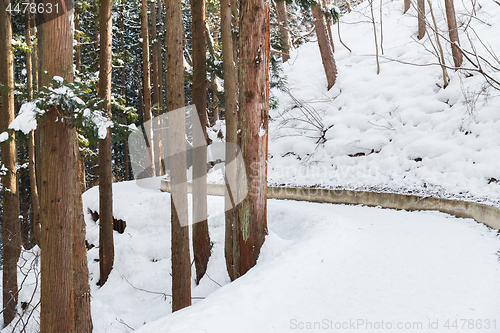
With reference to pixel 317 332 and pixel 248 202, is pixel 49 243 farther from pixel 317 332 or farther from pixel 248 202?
pixel 317 332

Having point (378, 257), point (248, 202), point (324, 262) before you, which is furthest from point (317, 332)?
point (248, 202)

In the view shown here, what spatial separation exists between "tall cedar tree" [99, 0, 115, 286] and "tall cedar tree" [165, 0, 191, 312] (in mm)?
2477

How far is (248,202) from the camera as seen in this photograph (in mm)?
5355

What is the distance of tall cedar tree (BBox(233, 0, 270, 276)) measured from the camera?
17.1 ft

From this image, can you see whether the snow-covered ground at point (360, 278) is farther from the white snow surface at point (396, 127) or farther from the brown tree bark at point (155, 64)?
the brown tree bark at point (155, 64)

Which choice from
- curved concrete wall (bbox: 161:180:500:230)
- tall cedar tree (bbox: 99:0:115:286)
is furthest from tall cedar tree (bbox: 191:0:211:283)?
curved concrete wall (bbox: 161:180:500:230)

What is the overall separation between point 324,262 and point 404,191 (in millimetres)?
4477

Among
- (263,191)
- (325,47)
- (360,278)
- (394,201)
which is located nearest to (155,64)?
(325,47)

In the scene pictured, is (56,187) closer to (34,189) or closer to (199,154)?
(199,154)

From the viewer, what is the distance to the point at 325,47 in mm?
13828

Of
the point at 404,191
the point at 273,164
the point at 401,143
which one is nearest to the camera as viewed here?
the point at 404,191

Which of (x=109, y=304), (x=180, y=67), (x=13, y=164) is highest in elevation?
(x=180, y=67)

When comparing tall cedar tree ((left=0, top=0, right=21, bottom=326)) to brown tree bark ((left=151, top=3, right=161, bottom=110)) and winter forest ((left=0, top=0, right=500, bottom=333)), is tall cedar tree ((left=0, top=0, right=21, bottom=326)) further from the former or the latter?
brown tree bark ((left=151, top=3, right=161, bottom=110))

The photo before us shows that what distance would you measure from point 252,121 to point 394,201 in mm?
4267
